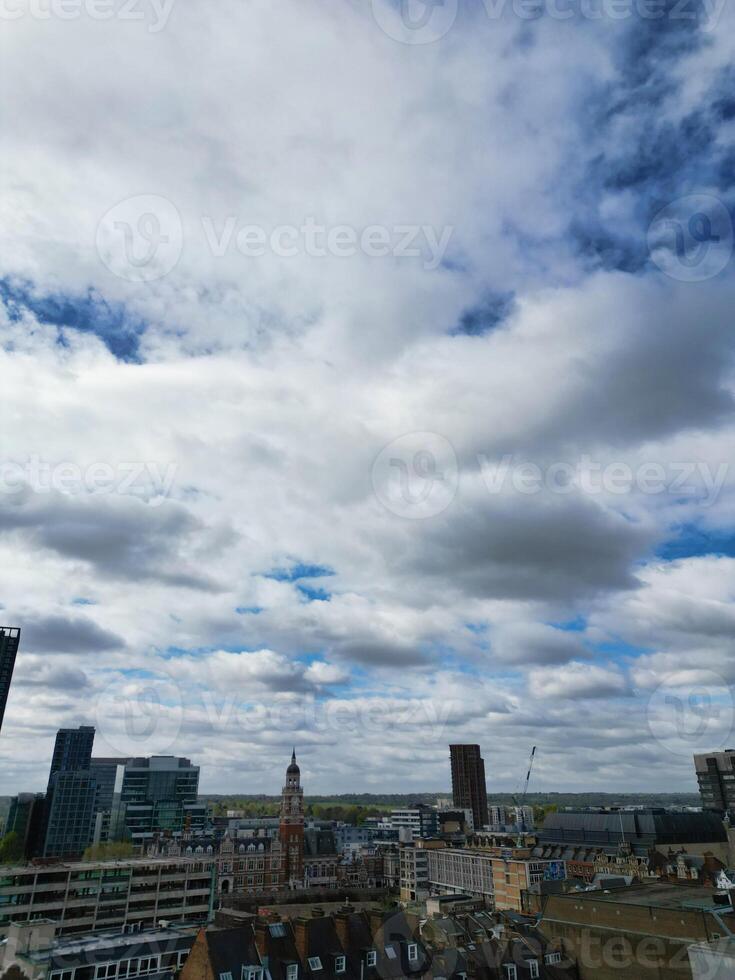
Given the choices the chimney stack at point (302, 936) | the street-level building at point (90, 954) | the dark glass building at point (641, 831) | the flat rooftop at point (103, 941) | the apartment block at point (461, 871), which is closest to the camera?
the street-level building at point (90, 954)

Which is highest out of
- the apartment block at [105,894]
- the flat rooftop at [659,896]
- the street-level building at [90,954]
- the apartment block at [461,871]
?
the flat rooftop at [659,896]

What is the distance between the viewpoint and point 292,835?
547 feet

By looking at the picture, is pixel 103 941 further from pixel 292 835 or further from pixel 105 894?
pixel 292 835

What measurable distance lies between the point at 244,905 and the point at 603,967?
344ft

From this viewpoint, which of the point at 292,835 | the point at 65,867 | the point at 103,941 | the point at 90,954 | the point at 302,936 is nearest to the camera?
the point at 90,954

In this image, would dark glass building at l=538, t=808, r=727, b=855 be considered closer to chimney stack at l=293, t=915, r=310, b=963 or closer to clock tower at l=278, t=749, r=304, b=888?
clock tower at l=278, t=749, r=304, b=888

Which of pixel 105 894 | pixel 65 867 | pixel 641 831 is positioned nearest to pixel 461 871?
pixel 641 831

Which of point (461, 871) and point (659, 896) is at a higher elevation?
point (659, 896)

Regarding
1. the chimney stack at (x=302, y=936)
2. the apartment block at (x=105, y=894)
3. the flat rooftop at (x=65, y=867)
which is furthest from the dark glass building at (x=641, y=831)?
the chimney stack at (x=302, y=936)

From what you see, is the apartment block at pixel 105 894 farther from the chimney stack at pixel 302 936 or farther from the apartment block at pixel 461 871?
the apartment block at pixel 461 871

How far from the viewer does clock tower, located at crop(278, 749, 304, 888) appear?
160500 millimetres

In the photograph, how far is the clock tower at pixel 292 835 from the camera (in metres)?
160

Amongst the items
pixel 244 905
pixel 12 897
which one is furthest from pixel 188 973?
pixel 244 905

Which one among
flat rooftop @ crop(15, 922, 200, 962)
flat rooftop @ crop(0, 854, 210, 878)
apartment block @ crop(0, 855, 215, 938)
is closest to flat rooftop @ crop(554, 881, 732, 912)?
flat rooftop @ crop(15, 922, 200, 962)
